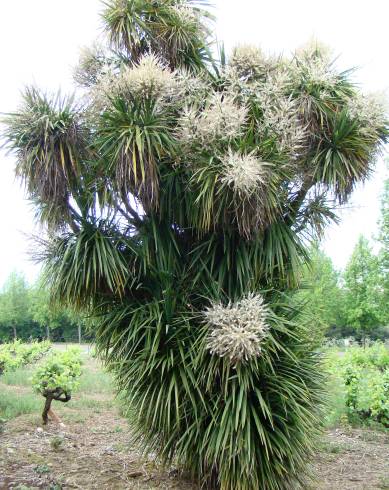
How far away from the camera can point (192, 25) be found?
18.0 feet

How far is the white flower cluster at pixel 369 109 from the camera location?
4977mm

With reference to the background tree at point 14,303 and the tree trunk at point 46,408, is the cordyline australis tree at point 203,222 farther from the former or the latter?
the background tree at point 14,303

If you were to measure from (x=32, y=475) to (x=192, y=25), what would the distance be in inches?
207

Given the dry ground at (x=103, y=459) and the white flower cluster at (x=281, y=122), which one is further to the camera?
the dry ground at (x=103, y=459)

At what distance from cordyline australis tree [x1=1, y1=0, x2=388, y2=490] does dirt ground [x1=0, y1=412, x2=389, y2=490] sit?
561 mm

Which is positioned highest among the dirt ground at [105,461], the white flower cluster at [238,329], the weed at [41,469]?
the white flower cluster at [238,329]

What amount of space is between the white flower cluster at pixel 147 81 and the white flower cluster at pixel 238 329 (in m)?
2.16

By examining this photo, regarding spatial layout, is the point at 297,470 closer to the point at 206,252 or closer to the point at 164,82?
the point at 206,252

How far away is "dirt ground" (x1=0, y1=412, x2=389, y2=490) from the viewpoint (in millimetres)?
5070

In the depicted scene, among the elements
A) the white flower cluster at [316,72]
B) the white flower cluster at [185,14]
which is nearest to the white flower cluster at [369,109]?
the white flower cluster at [316,72]

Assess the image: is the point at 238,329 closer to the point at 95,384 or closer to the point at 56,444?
the point at 56,444

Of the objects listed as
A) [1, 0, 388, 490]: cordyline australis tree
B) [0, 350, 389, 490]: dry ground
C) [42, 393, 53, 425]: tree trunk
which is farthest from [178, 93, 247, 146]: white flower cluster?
[42, 393, 53, 425]: tree trunk

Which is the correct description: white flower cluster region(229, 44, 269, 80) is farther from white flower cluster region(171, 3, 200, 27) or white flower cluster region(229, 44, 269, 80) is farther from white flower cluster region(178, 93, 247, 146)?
white flower cluster region(178, 93, 247, 146)

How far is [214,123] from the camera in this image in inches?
173
